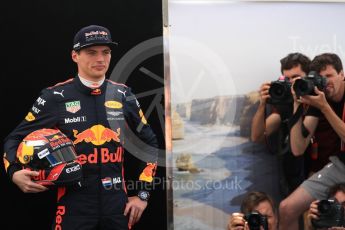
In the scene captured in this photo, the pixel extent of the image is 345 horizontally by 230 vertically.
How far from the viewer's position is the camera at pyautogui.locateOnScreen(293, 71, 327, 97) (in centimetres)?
270

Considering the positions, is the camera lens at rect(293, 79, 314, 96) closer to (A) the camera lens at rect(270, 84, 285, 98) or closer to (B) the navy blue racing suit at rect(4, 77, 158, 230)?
(A) the camera lens at rect(270, 84, 285, 98)

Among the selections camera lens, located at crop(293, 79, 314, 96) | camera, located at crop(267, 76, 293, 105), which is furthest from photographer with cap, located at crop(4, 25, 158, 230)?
camera lens, located at crop(293, 79, 314, 96)

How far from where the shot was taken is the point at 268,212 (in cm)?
287

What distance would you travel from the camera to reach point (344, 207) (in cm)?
273

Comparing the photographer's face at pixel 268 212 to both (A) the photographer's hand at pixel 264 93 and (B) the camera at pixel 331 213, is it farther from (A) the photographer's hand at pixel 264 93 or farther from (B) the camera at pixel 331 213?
(A) the photographer's hand at pixel 264 93

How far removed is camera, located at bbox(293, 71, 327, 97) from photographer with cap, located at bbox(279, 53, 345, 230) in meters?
0.11

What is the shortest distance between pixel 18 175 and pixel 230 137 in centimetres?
120

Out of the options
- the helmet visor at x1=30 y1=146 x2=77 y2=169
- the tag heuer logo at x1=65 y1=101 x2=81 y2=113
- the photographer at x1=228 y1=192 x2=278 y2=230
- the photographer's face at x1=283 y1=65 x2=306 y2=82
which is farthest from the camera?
the photographer's face at x1=283 y1=65 x2=306 y2=82

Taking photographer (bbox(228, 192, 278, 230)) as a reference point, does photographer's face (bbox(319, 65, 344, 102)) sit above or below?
above

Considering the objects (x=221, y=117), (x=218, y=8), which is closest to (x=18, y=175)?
(x=221, y=117)

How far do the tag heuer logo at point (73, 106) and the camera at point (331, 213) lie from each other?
55.6 inches

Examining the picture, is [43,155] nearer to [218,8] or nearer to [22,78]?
[22,78]

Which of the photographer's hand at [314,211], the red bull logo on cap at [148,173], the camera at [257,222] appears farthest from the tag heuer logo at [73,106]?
the photographer's hand at [314,211]

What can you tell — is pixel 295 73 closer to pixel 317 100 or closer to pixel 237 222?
pixel 317 100
